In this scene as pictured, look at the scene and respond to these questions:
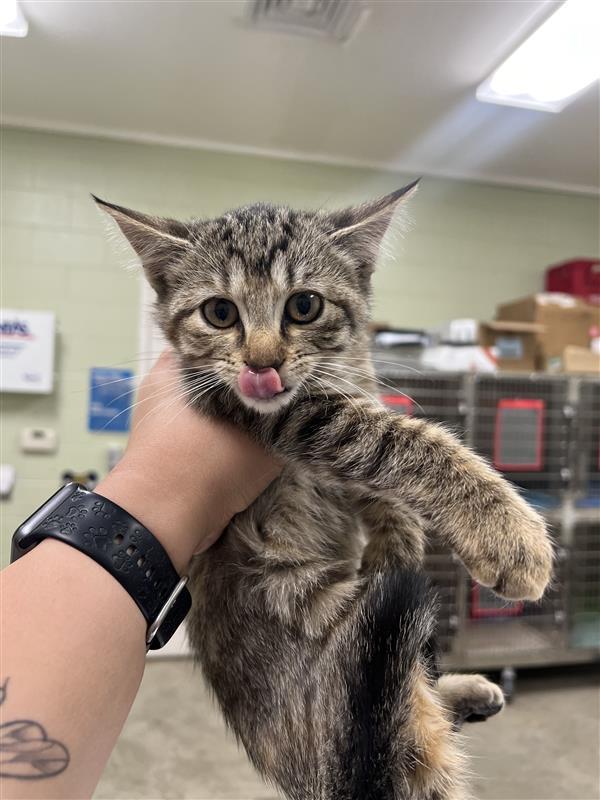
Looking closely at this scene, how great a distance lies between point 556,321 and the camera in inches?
110

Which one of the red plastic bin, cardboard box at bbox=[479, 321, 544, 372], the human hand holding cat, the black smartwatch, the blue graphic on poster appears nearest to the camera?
the black smartwatch

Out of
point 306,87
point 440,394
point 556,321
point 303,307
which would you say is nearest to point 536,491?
point 440,394

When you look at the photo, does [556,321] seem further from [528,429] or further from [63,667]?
[63,667]

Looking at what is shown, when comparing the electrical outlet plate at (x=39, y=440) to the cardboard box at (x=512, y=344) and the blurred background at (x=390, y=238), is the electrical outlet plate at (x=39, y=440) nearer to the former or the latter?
the blurred background at (x=390, y=238)

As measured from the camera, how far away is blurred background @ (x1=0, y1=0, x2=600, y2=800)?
100cm

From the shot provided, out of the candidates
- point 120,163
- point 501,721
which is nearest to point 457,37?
point 120,163

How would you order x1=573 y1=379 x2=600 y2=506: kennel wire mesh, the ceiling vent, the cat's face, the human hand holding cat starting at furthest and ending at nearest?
x1=573 y1=379 x2=600 y2=506: kennel wire mesh < the ceiling vent < the cat's face < the human hand holding cat

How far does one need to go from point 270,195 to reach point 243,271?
46.2 inches

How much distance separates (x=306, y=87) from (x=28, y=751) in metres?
2.12

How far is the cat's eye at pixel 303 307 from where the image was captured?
2.89 ft

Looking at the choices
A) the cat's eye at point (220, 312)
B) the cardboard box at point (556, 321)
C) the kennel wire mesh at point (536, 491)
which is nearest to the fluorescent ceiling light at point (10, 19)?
the cat's eye at point (220, 312)

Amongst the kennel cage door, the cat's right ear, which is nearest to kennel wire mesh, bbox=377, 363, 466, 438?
the kennel cage door

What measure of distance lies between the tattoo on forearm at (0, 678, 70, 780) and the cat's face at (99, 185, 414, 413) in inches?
17.9

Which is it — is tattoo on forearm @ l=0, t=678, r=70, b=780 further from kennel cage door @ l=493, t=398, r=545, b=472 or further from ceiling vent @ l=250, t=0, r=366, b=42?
kennel cage door @ l=493, t=398, r=545, b=472
